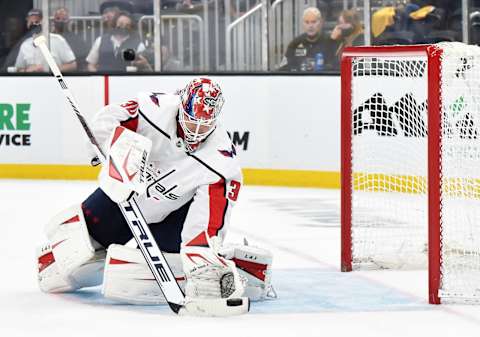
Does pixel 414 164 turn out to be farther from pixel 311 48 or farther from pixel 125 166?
pixel 311 48

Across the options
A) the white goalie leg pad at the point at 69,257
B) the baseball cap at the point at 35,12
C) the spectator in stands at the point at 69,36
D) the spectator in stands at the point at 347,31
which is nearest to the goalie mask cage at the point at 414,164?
the white goalie leg pad at the point at 69,257

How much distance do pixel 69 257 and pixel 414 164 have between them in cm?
212

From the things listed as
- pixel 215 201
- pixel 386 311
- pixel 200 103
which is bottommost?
pixel 386 311

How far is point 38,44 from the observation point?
4.68 m

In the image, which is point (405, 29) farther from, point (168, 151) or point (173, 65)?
point (168, 151)

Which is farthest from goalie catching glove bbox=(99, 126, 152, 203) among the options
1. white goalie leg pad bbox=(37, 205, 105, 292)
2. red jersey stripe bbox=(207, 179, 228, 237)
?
white goalie leg pad bbox=(37, 205, 105, 292)

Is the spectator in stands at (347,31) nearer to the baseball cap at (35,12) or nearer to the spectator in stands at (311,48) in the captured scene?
the spectator in stands at (311,48)

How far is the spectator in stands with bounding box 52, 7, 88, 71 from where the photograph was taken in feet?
31.3

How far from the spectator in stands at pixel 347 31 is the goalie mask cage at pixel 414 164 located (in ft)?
8.82

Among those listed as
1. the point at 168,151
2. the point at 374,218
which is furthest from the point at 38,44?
the point at 374,218

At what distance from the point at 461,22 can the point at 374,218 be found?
359 centimetres

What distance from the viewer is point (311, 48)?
29.7 ft

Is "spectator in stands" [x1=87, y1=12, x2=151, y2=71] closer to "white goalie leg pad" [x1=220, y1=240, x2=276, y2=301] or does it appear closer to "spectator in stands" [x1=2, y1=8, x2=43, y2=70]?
"spectator in stands" [x1=2, y1=8, x2=43, y2=70]

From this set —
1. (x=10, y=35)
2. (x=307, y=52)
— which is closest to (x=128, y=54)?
(x=10, y=35)
